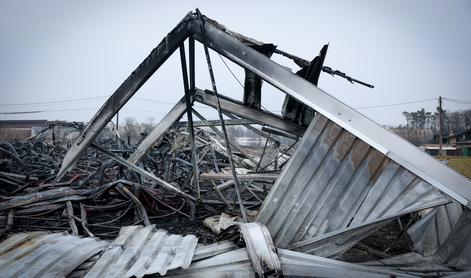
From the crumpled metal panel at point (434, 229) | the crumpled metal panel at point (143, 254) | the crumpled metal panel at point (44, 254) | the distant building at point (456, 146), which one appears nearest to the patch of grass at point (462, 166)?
the crumpled metal panel at point (434, 229)

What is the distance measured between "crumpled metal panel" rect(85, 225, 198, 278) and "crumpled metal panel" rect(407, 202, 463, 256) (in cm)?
299

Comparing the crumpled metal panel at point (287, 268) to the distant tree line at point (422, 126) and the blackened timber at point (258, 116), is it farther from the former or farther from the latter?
the distant tree line at point (422, 126)

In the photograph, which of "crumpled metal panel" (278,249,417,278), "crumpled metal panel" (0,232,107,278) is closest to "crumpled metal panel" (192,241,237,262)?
"crumpled metal panel" (278,249,417,278)

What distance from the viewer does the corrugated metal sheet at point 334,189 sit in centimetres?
272

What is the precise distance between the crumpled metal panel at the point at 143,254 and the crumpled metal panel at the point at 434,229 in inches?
118

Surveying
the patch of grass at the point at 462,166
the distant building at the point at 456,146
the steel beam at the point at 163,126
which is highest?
the steel beam at the point at 163,126

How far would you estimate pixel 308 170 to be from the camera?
324 cm

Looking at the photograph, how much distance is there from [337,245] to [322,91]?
171 cm

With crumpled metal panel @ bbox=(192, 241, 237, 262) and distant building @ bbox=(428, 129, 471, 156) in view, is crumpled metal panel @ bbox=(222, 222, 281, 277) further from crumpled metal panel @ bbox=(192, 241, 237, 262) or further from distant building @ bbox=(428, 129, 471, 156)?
distant building @ bbox=(428, 129, 471, 156)

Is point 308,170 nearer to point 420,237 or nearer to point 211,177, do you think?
point 420,237

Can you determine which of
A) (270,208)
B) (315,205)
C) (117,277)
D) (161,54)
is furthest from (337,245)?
(161,54)

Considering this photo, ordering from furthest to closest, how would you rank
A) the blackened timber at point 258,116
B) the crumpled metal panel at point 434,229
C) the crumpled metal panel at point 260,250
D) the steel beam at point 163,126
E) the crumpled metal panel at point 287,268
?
the steel beam at point 163,126 → the blackened timber at point 258,116 → the crumpled metal panel at point 434,229 → the crumpled metal panel at point 287,268 → the crumpled metal panel at point 260,250

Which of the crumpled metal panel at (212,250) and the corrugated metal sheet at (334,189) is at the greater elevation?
the corrugated metal sheet at (334,189)

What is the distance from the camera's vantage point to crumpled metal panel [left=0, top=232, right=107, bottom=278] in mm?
2467
